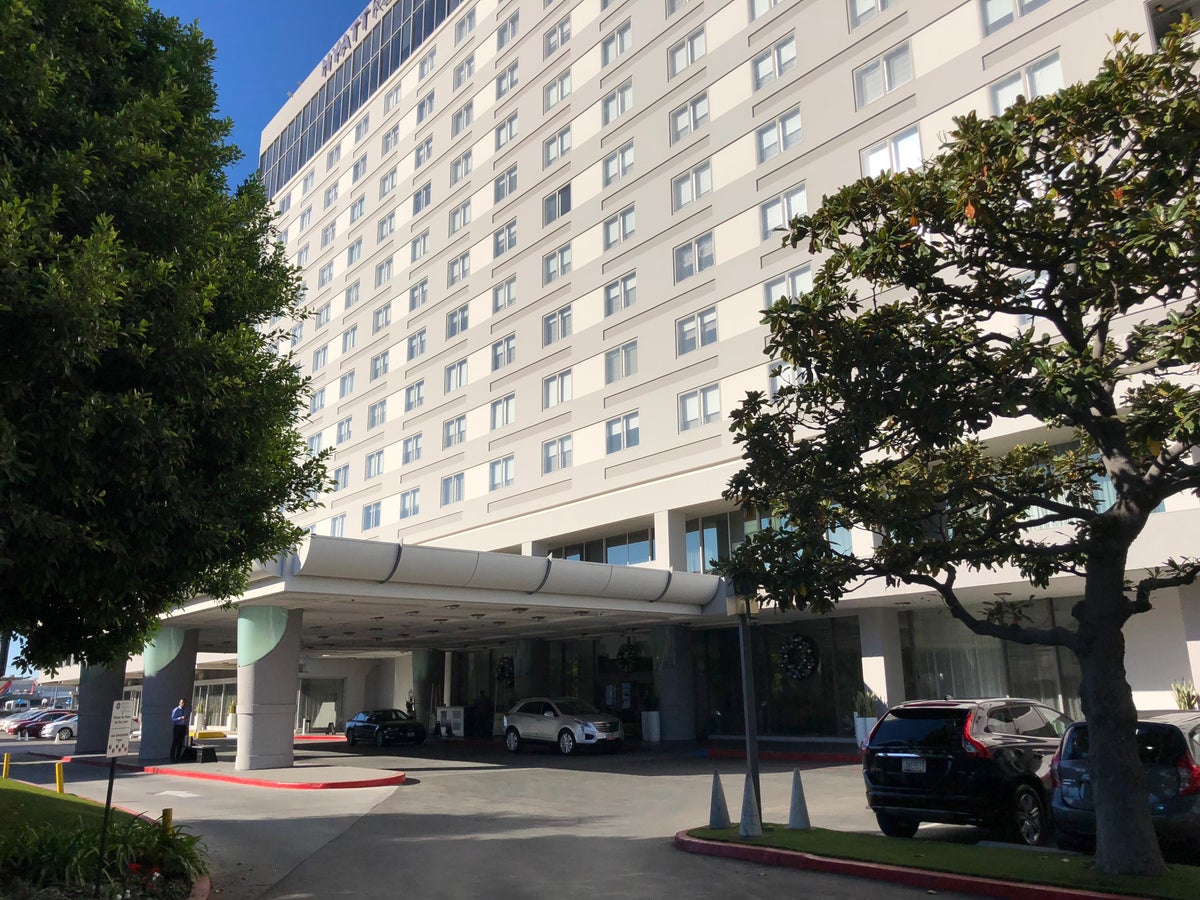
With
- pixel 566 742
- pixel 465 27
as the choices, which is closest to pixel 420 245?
pixel 465 27

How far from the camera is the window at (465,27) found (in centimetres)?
4644

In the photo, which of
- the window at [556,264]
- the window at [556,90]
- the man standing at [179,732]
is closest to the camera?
the man standing at [179,732]

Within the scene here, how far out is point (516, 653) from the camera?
38.4 m

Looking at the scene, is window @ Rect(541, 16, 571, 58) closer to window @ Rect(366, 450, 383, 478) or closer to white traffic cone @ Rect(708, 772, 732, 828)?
window @ Rect(366, 450, 383, 478)

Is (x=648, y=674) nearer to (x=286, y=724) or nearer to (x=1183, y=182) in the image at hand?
(x=286, y=724)

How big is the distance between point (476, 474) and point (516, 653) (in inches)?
292

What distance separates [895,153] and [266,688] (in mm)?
21550

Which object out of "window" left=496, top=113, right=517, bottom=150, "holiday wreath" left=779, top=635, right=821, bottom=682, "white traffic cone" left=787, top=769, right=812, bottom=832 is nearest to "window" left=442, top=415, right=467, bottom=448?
"window" left=496, top=113, right=517, bottom=150

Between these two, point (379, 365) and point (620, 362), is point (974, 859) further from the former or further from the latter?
point (379, 365)

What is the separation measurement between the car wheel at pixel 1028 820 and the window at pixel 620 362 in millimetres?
22280

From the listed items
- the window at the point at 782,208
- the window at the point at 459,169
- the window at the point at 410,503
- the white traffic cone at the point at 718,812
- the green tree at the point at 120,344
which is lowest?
the white traffic cone at the point at 718,812

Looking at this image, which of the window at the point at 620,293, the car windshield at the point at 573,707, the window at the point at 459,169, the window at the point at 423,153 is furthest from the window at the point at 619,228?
the window at the point at 423,153

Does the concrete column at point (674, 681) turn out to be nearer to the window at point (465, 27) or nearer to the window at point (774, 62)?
the window at point (774, 62)

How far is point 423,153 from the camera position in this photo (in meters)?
48.6
